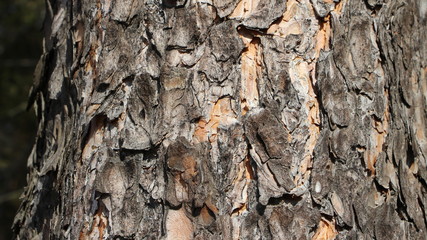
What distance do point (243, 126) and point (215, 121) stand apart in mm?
62

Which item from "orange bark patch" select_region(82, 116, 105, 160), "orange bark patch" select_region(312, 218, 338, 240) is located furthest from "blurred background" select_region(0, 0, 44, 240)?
"orange bark patch" select_region(312, 218, 338, 240)

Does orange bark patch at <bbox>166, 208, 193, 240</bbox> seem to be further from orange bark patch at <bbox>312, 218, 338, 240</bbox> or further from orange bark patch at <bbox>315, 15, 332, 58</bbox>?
orange bark patch at <bbox>315, 15, 332, 58</bbox>

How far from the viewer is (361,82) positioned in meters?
1.39

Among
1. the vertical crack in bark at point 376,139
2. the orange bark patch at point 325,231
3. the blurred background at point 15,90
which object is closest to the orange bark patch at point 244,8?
the vertical crack in bark at point 376,139

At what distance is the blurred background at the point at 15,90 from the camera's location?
6.37 metres

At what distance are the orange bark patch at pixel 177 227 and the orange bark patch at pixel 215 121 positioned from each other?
6.5 inches

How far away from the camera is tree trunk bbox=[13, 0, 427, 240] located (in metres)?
1.30

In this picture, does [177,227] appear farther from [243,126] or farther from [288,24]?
[288,24]

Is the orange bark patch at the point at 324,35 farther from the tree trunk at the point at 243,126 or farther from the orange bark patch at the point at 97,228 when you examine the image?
the orange bark patch at the point at 97,228

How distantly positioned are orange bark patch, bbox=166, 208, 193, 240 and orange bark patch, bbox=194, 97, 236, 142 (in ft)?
0.55

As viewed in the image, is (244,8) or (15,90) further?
(15,90)

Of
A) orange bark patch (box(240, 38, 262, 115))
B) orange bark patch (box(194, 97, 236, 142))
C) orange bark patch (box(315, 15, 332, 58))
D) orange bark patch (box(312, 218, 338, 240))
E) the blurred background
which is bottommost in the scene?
orange bark patch (box(312, 218, 338, 240))

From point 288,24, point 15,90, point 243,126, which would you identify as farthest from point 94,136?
point 15,90

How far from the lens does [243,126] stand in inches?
51.6
